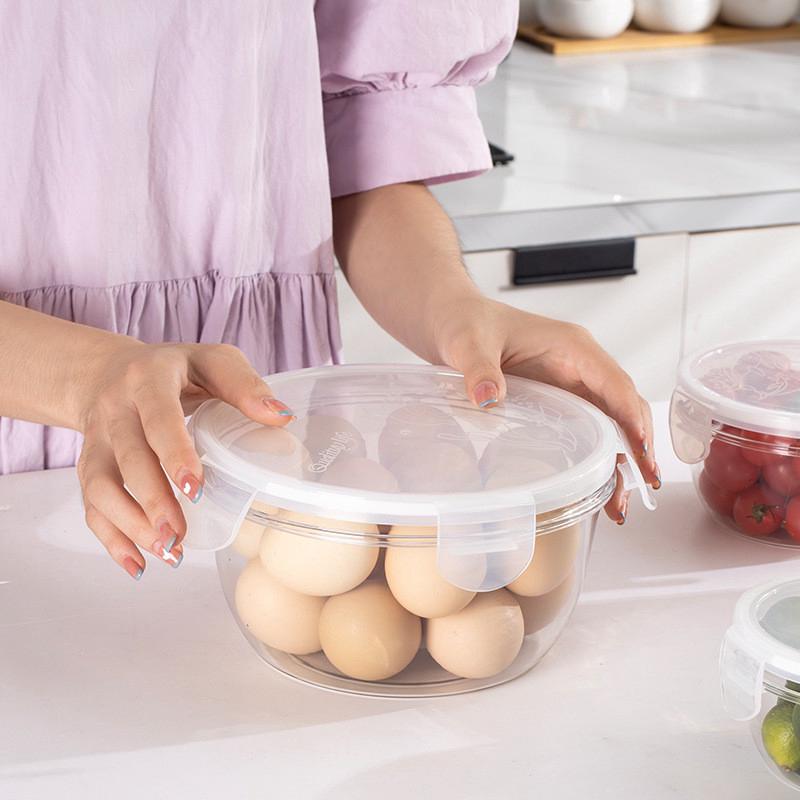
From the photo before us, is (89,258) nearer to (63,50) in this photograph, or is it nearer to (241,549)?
(63,50)

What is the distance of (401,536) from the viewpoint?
0.59 m

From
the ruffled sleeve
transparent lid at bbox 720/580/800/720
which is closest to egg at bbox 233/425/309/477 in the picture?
transparent lid at bbox 720/580/800/720

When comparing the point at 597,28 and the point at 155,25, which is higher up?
the point at 155,25

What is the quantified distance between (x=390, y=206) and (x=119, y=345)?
372 millimetres

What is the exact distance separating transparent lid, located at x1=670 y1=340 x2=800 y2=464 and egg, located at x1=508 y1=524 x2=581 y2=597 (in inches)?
7.7

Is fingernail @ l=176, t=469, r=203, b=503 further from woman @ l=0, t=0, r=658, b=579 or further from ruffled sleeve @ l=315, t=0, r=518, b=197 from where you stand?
ruffled sleeve @ l=315, t=0, r=518, b=197

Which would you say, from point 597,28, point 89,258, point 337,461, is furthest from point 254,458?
point 597,28

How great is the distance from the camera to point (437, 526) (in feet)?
1.91

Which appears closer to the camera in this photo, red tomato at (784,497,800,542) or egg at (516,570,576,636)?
egg at (516,570,576,636)

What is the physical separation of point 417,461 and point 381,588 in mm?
65

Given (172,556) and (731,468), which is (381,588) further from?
(731,468)

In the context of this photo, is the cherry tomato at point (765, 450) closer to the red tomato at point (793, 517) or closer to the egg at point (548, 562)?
the red tomato at point (793, 517)

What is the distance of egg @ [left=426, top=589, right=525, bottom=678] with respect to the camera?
2.03ft

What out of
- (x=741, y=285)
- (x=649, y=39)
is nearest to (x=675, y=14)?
(x=649, y=39)
